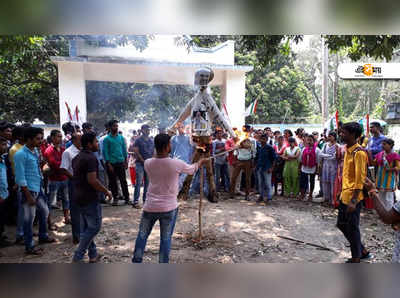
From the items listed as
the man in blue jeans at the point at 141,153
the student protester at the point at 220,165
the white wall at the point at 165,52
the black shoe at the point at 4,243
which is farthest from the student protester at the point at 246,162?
the black shoe at the point at 4,243

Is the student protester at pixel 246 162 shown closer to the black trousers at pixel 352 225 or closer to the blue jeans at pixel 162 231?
the black trousers at pixel 352 225

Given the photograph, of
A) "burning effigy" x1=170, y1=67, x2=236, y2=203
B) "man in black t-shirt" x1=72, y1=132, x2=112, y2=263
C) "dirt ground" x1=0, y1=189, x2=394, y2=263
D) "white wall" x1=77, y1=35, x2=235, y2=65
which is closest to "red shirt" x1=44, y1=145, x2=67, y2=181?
"dirt ground" x1=0, y1=189, x2=394, y2=263

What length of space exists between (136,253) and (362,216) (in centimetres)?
475

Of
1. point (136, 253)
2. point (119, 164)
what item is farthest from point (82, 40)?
point (136, 253)

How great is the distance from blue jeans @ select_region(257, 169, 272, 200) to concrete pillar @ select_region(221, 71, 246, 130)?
412cm

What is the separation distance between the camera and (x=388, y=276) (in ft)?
3.45

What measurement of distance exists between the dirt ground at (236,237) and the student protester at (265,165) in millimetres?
416

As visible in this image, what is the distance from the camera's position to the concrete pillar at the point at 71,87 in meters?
8.92

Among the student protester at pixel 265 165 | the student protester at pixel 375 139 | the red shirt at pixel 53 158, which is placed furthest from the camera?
the student protester at pixel 265 165

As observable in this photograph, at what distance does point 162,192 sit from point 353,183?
203cm

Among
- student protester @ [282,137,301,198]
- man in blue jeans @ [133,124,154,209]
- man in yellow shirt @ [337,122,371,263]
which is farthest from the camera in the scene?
student protester @ [282,137,301,198]

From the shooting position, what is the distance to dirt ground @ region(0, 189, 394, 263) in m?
3.71

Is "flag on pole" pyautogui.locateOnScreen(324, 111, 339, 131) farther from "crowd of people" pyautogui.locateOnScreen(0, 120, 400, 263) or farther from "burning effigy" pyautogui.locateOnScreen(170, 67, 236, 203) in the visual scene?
"burning effigy" pyautogui.locateOnScreen(170, 67, 236, 203)

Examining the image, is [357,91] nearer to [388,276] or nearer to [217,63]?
[217,63]
